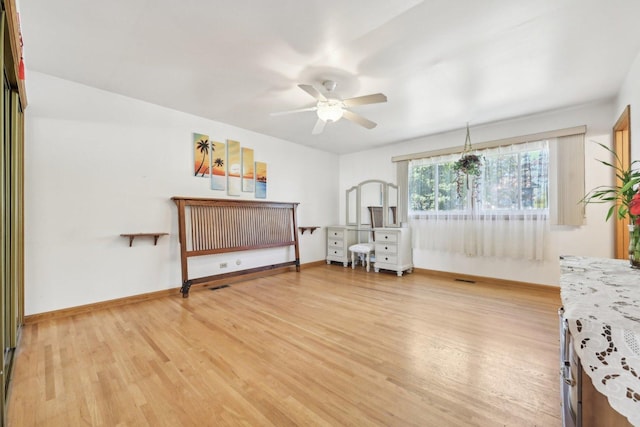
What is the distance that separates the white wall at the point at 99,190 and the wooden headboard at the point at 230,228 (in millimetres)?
202

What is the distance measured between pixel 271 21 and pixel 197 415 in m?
2.51

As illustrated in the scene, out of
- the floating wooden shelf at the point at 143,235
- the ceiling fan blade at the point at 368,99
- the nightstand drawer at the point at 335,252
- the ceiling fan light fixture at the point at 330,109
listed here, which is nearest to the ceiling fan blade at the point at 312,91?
the ceiling fan light fixture at the point at 330,109

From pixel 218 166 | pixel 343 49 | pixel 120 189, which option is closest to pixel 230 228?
pixel 218 166

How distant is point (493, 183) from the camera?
4066 mm

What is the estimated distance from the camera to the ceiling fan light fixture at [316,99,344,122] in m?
2.71

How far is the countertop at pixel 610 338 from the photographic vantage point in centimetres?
59

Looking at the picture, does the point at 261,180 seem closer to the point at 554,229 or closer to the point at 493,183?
the point at 493,183

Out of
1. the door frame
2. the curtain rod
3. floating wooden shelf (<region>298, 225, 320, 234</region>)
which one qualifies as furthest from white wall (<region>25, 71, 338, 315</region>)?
the door frame

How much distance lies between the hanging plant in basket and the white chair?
1804 mm

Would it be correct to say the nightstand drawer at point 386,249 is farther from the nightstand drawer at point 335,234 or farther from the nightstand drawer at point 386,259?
the nightstand drawer at point 335,234

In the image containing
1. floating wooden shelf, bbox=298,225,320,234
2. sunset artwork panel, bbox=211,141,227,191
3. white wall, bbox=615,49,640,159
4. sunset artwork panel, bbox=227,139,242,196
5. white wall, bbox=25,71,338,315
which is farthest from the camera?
floating wooden shelf, bbox=298,225,320,234

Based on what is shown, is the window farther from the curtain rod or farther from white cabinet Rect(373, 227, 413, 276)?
white cabinet Rect(373, 227, 413, 276)

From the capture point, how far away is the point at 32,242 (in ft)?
8.59

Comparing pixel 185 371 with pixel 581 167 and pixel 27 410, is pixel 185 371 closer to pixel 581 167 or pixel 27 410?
pixel 27 410
